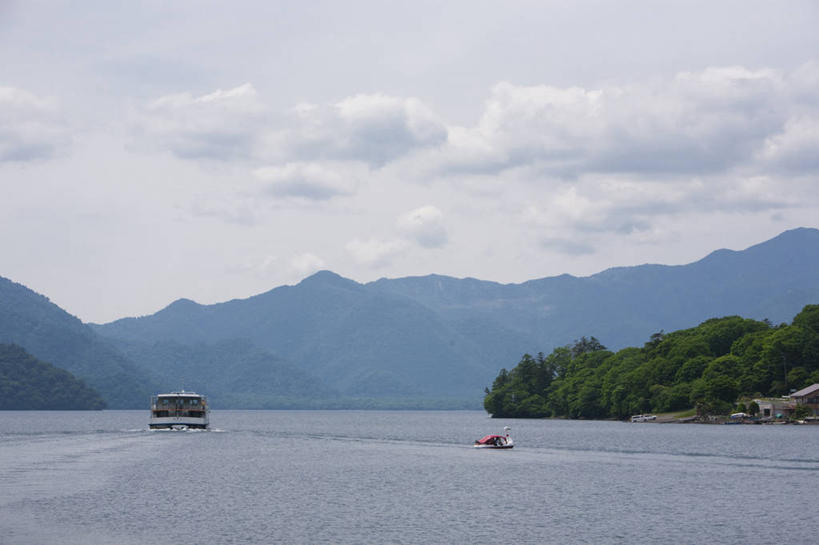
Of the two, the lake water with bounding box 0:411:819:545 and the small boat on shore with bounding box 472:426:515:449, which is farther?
the small boat on shore with bounding box 472:426:515:449

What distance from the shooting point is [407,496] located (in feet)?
323

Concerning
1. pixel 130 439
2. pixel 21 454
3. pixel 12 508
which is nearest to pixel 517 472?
pixel 12 508

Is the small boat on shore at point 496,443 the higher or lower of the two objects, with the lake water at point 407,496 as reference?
higher

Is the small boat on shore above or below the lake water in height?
above

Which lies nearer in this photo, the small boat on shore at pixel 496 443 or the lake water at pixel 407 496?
the lake water at pixel 407 496

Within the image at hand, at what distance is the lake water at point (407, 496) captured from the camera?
243 feet

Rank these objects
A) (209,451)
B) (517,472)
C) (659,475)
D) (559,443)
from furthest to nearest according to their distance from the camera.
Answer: (559,443) < (209,451) < (517,472) < (659,475)

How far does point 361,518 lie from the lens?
82.5 metres

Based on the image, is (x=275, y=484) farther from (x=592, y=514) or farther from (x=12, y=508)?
(x=592, y=514)

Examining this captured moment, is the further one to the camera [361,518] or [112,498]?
[112,498]

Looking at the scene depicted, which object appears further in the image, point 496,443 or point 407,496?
point 496,443

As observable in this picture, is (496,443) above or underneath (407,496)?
above

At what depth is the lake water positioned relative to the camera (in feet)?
243

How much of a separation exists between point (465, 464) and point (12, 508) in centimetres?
7146
